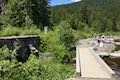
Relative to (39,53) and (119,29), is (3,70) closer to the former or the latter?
(39,53)

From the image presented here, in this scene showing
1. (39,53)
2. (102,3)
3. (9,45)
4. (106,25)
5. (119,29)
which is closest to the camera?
(9,45)

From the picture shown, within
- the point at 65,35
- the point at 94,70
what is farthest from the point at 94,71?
the point at 65,35

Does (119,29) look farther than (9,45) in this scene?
Yes

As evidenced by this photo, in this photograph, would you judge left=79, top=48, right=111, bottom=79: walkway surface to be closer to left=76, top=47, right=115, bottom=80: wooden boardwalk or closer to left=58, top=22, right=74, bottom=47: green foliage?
left=76, top=47, right=115, bottom=80: wooden boardwalk

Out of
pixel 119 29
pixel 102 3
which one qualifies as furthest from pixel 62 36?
pixel 102 3

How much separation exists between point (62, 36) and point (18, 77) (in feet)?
58.6

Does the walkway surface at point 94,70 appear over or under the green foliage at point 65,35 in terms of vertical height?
under

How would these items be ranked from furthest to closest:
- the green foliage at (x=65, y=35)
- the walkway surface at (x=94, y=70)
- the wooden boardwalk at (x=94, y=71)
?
the green foliage at (x=65, y=35)
the walkway surface at (x=94, y=70)
the wooden boardwalk at (x=94, y=71)

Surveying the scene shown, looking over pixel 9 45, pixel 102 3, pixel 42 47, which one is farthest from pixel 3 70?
pixel 102 3

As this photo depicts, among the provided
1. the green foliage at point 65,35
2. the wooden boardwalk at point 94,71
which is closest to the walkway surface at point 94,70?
the wooden boardwalk at point 94,71

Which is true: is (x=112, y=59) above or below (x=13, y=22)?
below

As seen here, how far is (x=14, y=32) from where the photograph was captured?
94.1 ft

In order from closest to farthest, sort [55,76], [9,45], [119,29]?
[55,76] → [9,45] → [119,29]

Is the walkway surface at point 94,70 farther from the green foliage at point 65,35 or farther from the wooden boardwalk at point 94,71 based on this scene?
the green foliage at point 65,35
